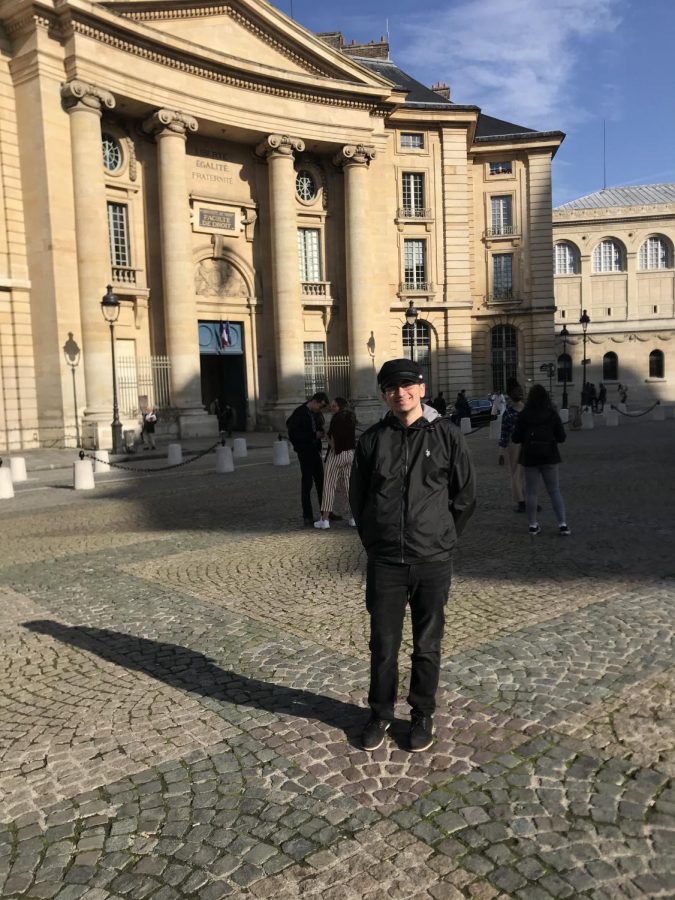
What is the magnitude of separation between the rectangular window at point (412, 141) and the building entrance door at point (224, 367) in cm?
1357

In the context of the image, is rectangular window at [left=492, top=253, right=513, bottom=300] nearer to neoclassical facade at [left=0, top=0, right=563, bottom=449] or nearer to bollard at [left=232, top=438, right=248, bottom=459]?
neoclassical facade at [left=0, top=0, right=563, bottom=449]

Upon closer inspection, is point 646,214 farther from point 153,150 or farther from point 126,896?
point 126,896

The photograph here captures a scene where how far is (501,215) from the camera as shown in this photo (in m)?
41.3

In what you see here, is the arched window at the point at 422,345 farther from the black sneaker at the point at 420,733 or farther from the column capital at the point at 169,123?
the black sneaker at the point at 420,733

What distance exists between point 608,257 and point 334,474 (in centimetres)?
5781

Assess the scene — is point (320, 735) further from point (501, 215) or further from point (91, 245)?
Result: point (501, 215)

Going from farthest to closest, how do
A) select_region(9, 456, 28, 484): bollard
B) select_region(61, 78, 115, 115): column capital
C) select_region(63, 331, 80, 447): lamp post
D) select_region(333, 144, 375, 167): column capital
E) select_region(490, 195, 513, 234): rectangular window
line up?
select_region(490, 195, 513, 234): rectangular window
select_region(333, 144, 375, 167): column capital
select_region(63, 331, 80, 447): lamp post
select_region(61, 78, 115, 115): column capital
select_region(9, 456, 28, 484): bollard

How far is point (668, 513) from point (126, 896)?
29.2 ft

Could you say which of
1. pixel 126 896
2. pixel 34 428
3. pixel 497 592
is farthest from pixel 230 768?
pixel 34 428

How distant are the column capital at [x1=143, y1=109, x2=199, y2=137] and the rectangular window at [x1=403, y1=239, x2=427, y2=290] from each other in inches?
532

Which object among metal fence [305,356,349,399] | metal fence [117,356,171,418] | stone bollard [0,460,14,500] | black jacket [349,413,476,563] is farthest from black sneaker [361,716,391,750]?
metal fence [305,356,349,399]

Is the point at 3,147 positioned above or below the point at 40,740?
above

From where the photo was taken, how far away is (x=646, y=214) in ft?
191

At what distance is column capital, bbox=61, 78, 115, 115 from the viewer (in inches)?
913
